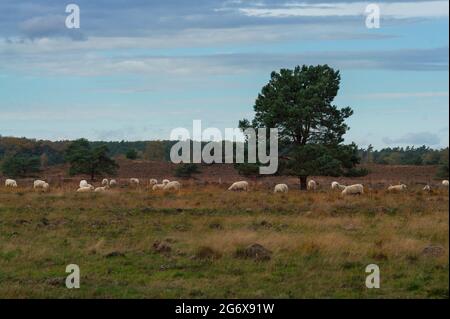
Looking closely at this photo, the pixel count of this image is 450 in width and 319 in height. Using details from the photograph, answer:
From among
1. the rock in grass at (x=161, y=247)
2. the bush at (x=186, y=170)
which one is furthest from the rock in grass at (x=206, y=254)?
the bush at (x=186, y=170)

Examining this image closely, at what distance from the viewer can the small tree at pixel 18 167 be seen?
69.8 metres

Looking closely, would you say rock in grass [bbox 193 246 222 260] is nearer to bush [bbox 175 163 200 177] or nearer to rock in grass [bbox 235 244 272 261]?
rock in grass [bbox 235 244 272 261]

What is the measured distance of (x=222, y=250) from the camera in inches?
576

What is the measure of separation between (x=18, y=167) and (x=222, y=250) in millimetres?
58892

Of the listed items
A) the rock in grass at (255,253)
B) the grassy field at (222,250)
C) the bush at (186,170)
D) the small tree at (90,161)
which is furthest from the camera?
the bush at (186,170)

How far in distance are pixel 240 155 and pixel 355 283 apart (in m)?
26.8

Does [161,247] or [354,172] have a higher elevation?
[354,172]

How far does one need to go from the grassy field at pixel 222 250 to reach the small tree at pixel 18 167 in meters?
45.9

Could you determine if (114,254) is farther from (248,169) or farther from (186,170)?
(186,170)

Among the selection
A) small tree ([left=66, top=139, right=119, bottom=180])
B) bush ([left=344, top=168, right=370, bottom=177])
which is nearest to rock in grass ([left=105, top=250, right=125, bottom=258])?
bush ([left=344, top=168, right=370, bottom=177])

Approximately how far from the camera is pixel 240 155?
38.4 metres

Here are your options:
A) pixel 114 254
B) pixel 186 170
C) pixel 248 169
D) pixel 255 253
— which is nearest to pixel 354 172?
pixel 248 169

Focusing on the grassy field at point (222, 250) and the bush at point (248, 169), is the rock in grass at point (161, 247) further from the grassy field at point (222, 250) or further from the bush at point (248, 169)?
the bush at point (248, 169)

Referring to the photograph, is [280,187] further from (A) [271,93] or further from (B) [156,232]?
(B) [156,232]
